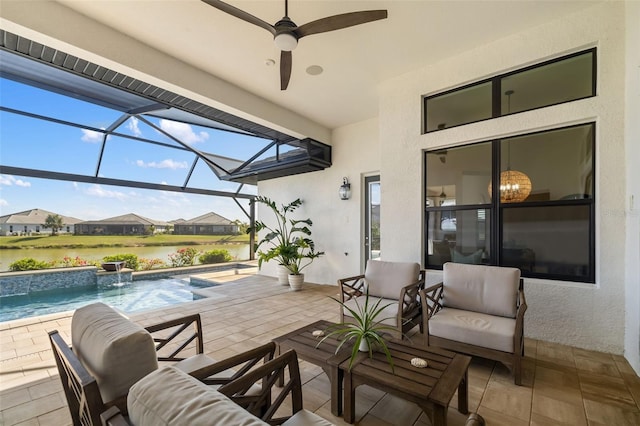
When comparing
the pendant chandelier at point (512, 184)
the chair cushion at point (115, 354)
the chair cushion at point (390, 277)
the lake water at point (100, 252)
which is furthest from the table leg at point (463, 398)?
the lake water at point (100, 252)

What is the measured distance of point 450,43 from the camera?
12.0 ft

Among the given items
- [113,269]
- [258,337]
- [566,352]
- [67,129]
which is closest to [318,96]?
[258,337]

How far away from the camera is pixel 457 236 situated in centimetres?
406

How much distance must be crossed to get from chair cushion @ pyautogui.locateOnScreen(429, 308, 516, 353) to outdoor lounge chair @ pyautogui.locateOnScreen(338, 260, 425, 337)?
0.33 metres

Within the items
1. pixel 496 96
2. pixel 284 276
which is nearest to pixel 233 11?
pixel 496 96

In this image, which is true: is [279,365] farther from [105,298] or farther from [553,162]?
[105,298]

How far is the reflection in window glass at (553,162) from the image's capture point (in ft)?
10.6

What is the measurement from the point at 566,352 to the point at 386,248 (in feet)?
7.88

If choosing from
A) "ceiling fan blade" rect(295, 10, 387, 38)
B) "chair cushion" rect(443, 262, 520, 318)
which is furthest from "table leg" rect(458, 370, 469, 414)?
"ceiling fan blade" rect(295, 10, 387, 38)

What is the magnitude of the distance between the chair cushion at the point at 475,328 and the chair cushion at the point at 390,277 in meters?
0.60

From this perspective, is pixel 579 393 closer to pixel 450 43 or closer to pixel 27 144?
pixel 450 43

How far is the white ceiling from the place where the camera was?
9.82 ft

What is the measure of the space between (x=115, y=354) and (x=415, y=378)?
Answer: 5.47ft

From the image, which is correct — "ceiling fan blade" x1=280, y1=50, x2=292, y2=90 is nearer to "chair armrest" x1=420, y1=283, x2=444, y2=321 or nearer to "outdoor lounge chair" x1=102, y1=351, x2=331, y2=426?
"chair armrest" x1=420, y1=283, x2=444, y2=321
